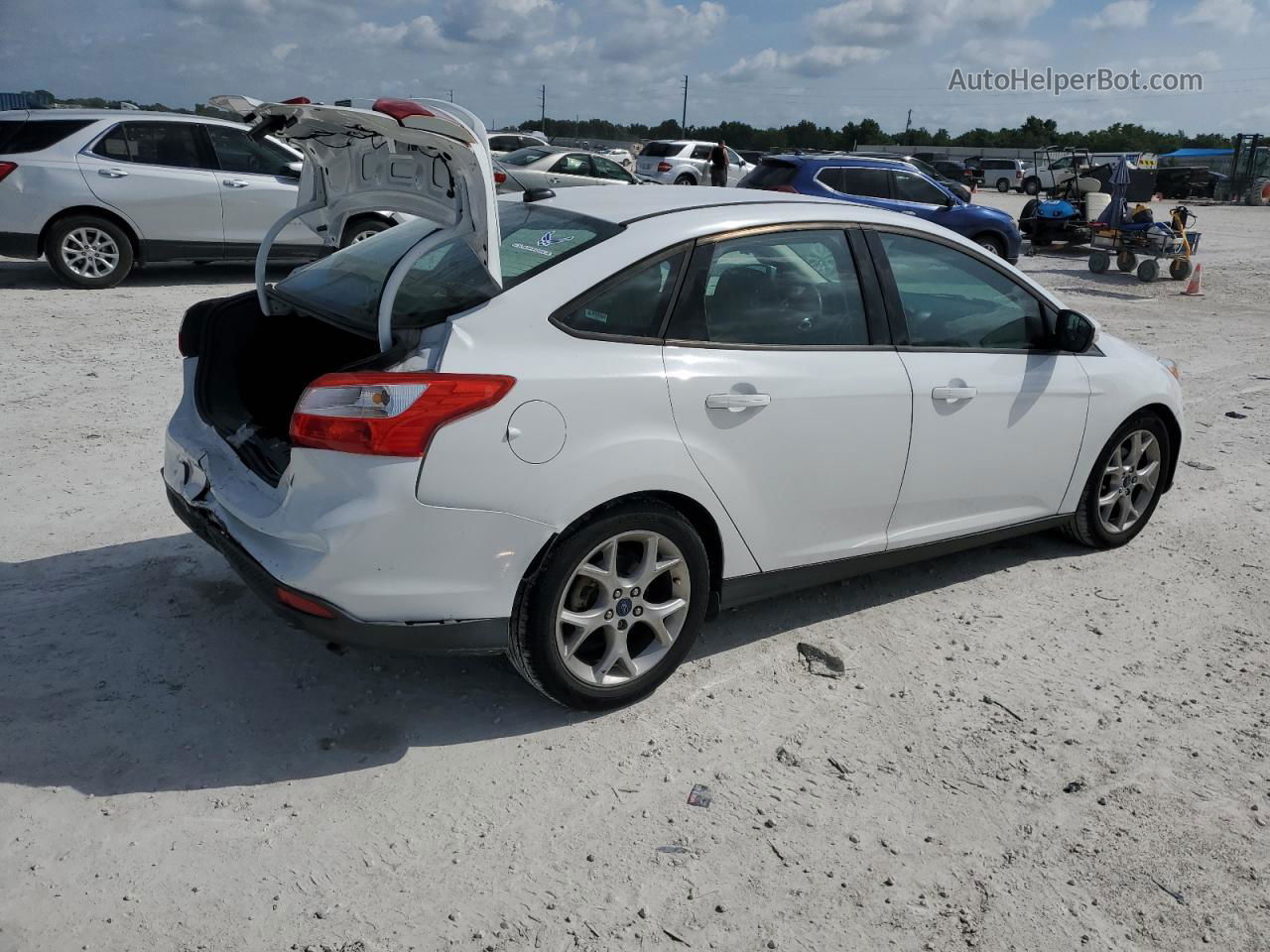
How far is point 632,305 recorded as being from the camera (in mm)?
3418

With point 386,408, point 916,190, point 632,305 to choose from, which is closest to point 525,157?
point 916,190

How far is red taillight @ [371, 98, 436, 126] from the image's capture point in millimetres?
3055

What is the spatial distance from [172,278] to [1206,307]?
12709 millimetres

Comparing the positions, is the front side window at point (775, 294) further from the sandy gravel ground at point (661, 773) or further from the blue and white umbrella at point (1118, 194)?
the blue and white umbrella at point (1118, 194)

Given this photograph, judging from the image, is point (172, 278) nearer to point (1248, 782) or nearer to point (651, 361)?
point (651, 361)

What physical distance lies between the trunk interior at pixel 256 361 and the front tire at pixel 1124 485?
11.0ft

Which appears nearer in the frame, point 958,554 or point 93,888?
point 93,888

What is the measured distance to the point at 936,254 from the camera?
14.0 ft

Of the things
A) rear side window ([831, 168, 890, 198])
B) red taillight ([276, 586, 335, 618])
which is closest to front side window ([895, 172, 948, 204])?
rear side window ([831, 168, 890, 198])

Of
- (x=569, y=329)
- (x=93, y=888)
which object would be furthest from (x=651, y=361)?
(x=93, y=888)

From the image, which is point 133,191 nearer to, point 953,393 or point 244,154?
point 244,154

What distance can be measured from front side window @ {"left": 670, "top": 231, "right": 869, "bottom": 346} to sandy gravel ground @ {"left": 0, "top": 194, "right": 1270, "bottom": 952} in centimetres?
121

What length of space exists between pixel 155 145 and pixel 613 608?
969cm

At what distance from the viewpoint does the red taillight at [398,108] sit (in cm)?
305
